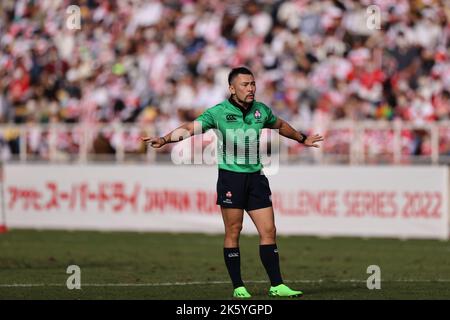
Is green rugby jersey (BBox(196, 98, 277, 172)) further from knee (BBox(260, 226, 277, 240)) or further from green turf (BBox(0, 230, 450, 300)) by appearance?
green turf (BBox(0, 230, 450, 300))

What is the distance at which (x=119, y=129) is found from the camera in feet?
80.5

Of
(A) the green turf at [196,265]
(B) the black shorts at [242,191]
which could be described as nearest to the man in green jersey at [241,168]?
(B) the black shorts at [242,191]

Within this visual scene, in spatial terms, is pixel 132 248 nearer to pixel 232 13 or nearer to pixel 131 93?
pixel 131 93

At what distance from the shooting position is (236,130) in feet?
38.7

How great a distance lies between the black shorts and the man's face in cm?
82

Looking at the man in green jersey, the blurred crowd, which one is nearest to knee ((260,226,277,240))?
the man in green jersey

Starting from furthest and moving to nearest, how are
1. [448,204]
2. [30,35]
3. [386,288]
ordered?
[30,35]
[448,204]
[386,288]

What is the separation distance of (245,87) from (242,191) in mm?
1099

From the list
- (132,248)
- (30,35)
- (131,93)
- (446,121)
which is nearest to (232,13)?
(131,93)

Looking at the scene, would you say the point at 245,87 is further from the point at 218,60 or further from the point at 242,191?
the point at 218,60

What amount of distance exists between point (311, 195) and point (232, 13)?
732 cm

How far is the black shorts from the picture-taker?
39.0ft

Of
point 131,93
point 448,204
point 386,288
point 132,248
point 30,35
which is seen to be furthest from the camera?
point 30,35

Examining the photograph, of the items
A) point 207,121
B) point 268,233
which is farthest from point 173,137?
point 268,233
